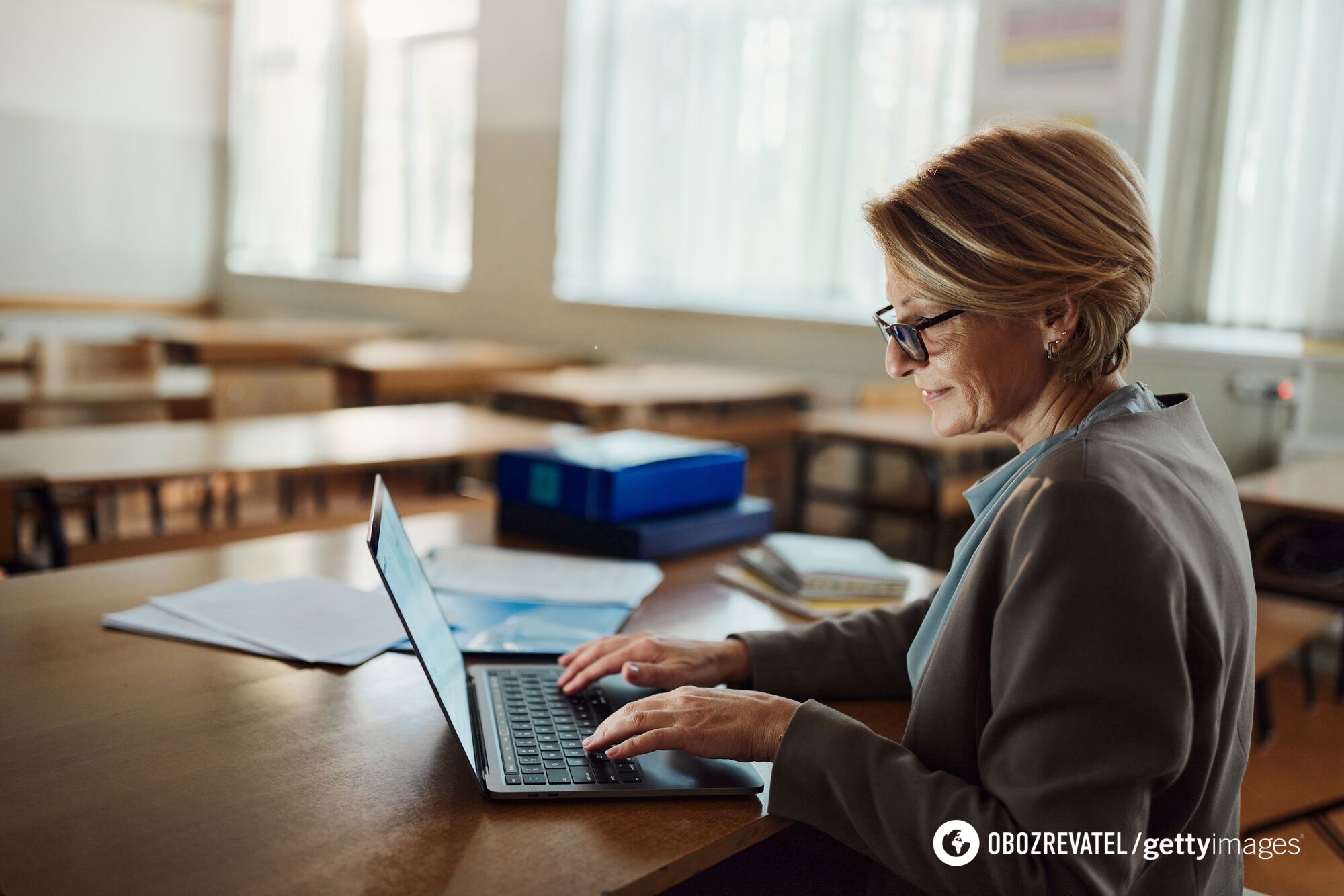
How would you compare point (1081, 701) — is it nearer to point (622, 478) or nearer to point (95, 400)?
point (622, 478)

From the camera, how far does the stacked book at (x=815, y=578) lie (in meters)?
1.63

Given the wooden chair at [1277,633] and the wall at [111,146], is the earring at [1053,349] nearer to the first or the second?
the wooden chair at [1277,633]

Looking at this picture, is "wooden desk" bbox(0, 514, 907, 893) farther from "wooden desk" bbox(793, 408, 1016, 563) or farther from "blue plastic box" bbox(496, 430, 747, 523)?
"wooden desk" bbox(793, 408, 1016, 563)

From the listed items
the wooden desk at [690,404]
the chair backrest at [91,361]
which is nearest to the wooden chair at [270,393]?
the chair backrest at [91,361]

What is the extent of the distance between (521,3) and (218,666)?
595cm

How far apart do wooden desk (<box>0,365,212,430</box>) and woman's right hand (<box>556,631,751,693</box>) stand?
3.12 m

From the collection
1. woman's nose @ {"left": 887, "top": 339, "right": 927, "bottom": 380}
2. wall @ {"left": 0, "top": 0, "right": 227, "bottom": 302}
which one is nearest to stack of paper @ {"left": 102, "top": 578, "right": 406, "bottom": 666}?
woman's nose @ {"left": 887, "top": 339, "right": 927, "bottom": 380}

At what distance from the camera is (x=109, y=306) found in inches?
330

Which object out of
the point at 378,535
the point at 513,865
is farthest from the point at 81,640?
the point at 513,865

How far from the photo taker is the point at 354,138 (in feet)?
25.6

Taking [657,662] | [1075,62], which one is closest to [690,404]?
[1075,62]

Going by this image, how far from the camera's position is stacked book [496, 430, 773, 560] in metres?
1.82

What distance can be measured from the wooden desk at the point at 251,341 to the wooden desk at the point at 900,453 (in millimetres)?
2712

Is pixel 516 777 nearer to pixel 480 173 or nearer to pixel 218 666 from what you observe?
pixel 218 666
